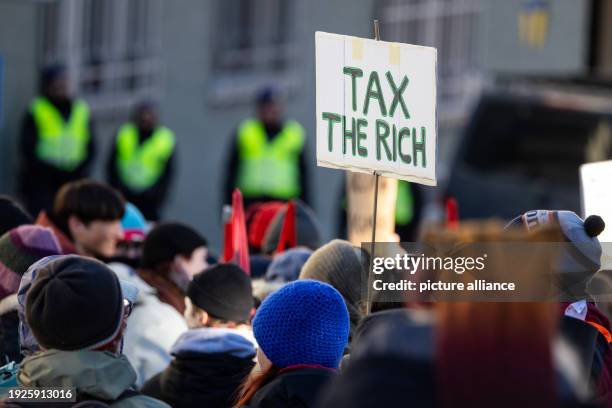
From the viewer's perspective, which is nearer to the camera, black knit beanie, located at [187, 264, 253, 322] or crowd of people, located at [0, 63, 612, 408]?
crowd of people, located at [0, 63, 612, 408]

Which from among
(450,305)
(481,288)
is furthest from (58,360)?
(450,305)

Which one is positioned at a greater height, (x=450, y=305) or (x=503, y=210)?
(x=450, y=305)

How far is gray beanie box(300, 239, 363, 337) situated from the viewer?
5.22m

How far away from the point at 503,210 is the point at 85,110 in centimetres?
342

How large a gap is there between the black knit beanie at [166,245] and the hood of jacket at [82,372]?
2745 millimetres

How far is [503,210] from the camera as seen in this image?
13031 millimetres

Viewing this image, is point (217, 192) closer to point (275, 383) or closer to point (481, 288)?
point (275, 383)

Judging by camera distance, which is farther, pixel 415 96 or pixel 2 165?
pixel 2 165

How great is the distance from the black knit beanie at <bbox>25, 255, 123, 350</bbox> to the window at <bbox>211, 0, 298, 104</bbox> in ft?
43.3

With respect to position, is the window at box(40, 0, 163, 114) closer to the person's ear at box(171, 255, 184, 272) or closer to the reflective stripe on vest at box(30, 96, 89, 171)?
the reflective stripe on vest at box(30, 96, 89, 171)

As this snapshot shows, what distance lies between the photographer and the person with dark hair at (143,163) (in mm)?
13766

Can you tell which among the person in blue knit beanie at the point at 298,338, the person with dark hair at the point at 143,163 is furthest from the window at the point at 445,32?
the person in blue knit beanie at the point at 298,338

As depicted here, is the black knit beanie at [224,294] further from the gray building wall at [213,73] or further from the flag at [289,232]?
the gray building wall at [213,73]

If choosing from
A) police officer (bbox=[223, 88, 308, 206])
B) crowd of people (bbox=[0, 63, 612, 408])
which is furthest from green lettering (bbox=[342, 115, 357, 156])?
police officer (bbox=[223, 88, 308, 206])
